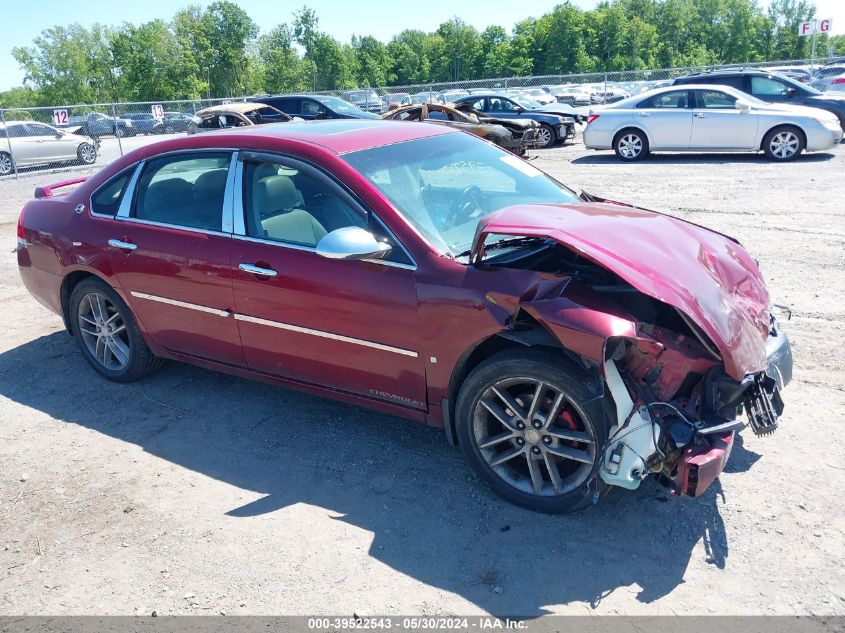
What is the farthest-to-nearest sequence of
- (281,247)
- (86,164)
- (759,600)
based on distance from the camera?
(86,164)
(281,247)
(759,600)

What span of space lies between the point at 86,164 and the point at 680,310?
75.3ft

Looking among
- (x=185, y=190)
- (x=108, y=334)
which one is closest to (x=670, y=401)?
(x=185, y=190)

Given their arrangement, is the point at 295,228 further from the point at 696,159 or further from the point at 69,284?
the point at 696,159

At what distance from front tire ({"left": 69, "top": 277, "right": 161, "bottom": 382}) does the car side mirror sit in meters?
2.10

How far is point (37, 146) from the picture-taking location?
20.6 metres

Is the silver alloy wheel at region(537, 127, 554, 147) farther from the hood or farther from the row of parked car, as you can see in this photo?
the hood

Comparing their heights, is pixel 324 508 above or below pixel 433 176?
below

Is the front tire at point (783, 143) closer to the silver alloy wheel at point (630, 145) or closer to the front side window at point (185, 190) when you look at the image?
the silver alloy wheel at point (630, 145)

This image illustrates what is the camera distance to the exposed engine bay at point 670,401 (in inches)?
119

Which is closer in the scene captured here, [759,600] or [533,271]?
[759,600]

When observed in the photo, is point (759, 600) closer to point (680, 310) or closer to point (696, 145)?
point (680, 310)

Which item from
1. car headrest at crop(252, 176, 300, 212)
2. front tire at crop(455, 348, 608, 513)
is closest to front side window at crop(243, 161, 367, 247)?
car headrest at crop(252, 176, 300, 212)

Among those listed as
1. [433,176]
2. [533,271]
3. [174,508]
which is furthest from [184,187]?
[533,271]

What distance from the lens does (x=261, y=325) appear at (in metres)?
4.16
